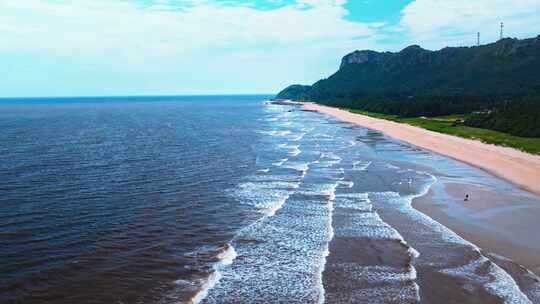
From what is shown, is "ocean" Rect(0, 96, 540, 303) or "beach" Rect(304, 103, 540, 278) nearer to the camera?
"ocean" Rect(0, 96, 540, 303)

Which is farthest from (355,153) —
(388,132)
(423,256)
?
(423,256)

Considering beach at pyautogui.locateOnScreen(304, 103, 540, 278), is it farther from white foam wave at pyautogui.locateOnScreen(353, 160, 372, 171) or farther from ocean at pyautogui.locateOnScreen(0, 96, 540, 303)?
white foam wave at pyautogui.locateOnScreen(353, 160, 372, 171)

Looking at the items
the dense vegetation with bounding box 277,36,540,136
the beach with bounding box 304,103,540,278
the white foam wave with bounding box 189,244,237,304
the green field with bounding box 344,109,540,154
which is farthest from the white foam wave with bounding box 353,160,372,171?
the dense vegetation with bounding box 277,36,540,136

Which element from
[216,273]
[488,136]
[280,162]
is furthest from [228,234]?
[488,136]

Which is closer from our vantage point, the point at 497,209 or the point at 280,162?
the point at 497,209

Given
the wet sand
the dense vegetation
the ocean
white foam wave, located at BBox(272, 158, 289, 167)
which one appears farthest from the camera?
the dense vegetation

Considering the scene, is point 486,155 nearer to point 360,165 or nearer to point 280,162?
point 360,165

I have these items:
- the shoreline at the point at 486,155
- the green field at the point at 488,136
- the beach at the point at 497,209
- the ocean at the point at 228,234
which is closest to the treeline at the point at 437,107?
the green field at the point at 488,136
